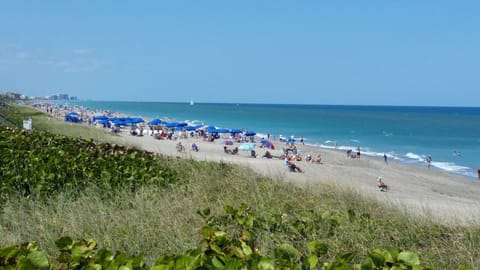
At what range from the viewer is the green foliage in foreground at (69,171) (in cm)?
555

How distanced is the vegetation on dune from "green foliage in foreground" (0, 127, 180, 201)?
2 centimetres

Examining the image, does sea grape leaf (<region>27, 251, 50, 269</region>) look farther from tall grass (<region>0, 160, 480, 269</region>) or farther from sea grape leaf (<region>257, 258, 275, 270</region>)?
tall grass (<region>0, 160, 480, 269</region>)

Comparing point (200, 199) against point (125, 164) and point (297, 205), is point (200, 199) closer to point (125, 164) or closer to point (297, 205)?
point (297, 205)

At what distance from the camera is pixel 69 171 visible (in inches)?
239

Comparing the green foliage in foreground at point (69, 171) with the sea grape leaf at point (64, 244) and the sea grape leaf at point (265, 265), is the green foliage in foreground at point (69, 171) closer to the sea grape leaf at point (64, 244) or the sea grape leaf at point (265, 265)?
the sea grape leaf at point (64, 244)

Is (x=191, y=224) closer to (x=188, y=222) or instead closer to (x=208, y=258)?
(x=188, y=222)

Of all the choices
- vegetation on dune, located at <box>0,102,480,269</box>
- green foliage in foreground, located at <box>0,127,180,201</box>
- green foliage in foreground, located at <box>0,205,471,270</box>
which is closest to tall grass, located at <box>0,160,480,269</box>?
vegetation on dune, located at <box>0,102,480,269</box>

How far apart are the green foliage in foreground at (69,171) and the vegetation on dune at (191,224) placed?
0.02 metres

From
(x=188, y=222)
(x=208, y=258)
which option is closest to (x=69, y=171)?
(x=188, y=222)

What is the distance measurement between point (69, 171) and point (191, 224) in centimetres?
281

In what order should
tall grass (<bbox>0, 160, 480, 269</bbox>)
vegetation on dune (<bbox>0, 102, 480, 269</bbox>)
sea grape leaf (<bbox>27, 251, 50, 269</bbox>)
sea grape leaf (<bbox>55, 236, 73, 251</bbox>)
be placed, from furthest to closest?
tall grass (<bbox>0, 160, 480, 269</bbox>), sea grape leaf (<bbox>55, 236, 73, 251</bbox>), vegetation on dune (<bbox>0, 102, 480, 269</bbox>), sea grape leaf (<bbox>27, 251, 50, 269</bbox>)

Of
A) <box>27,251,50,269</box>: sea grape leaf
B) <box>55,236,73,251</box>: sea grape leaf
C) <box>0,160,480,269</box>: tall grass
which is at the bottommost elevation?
<box>0,160,480,269</box>: tall grass

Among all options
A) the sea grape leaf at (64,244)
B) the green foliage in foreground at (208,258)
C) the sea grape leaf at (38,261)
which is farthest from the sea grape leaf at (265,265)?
the sea grape leaf at (64,244)

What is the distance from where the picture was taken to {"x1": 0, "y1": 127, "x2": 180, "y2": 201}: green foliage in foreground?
5.55 metres
